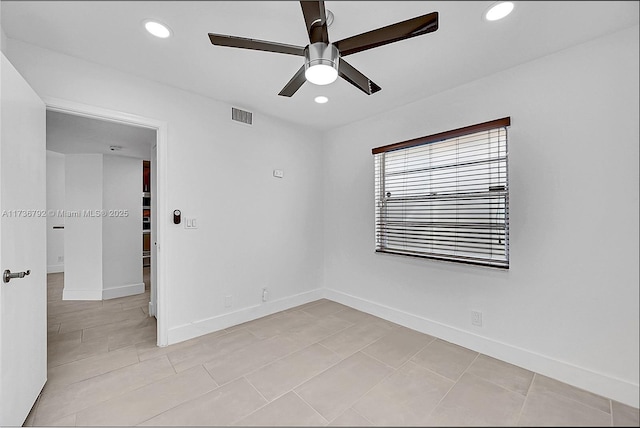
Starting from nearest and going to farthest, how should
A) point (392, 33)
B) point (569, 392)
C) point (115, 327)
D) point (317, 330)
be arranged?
point (392, 33) < point (569, 392) < point (317, 330) < point (115, 327)

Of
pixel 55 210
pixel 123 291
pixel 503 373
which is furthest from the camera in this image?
pixel 55 210

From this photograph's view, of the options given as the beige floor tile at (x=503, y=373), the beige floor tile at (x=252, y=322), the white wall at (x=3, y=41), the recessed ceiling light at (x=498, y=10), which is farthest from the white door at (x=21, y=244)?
the beige floor tile at (x=503, y=373)

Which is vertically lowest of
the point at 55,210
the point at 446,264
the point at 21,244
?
the point at 446,264

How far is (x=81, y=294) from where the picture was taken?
4070 mm

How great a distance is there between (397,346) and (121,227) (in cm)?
435

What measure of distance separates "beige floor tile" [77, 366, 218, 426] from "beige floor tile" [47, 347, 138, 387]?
1.57 feet

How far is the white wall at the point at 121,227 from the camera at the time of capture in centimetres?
419

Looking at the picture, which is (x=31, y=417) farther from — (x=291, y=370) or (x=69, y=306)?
(x=69, y=306)

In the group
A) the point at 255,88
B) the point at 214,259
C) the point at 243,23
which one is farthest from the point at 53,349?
the point at 243,23

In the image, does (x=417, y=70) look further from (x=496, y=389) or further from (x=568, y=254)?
(x=496, y=389)

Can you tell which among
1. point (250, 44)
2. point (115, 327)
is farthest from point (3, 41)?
point (115, 327)

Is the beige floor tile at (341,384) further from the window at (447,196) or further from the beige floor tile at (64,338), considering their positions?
the beige floor tile at (64,338)

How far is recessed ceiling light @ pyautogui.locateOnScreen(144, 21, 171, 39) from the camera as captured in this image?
1.77 m

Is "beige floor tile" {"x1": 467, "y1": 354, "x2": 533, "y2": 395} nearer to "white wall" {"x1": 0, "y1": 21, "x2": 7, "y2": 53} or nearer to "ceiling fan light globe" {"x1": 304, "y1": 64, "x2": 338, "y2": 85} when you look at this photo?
"ceiling fan light globe" {"x1": 304, "y1": 64, "x2": 338, "y2": 85}
